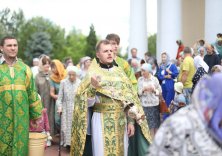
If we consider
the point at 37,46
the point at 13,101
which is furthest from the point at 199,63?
the point at 37,46

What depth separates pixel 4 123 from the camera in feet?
18.9

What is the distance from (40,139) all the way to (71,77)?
3.64 meters

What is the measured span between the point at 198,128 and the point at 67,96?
23.0 feet

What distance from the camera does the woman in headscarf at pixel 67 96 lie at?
373 inches

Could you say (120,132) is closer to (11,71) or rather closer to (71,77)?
(11,71)

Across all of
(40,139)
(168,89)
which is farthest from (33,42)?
(40,139)

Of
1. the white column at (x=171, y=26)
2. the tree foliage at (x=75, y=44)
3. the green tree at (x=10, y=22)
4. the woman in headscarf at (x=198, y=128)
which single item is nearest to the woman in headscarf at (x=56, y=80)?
the white column at (x=171, y=26)

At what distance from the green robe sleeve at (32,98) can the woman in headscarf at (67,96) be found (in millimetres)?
3234

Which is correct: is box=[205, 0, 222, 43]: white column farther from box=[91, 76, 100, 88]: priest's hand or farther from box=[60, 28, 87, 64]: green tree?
box=[60, 28, 87, 64]: green tree

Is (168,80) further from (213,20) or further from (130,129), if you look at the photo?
(130,129)

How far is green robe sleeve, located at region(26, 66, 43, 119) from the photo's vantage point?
232 inches

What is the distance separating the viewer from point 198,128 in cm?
265

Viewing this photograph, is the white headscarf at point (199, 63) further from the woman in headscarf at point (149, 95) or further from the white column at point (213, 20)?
the white column at point (213, 20)

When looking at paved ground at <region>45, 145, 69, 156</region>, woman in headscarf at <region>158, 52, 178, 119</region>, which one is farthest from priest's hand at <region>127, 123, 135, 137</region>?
woman in headscarf at <region>158, 52, 178, 119</region>
